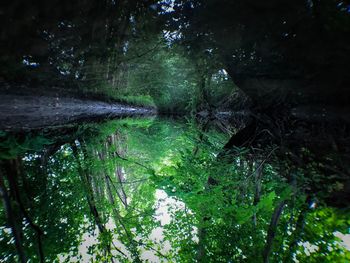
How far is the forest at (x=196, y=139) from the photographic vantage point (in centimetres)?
277

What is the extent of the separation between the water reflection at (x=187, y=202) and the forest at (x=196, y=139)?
1.0 inches

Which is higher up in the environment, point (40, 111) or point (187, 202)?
point (40, 111)

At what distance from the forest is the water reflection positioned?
3 centimetres

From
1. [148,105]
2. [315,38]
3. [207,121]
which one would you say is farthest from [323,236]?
[148,105]

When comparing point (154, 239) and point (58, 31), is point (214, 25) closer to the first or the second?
point (58, 31)

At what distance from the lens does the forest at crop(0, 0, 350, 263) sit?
277cm

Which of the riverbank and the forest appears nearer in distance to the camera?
the forest

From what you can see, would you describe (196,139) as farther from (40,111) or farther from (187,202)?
(40,111)

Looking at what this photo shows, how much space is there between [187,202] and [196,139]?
2971 millimetres

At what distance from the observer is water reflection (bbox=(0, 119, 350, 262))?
292 cm

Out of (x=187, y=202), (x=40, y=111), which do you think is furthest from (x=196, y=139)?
(x=40, y=111)

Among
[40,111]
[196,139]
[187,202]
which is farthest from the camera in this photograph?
[196,139]

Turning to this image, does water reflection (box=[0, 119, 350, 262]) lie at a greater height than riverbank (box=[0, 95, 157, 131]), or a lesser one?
lesser

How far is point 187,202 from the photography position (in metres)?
3.24
